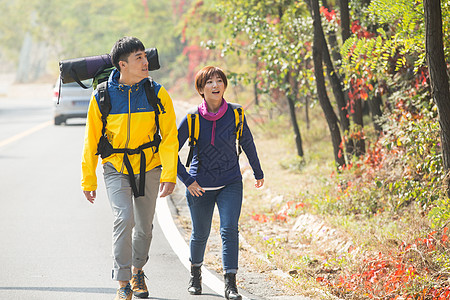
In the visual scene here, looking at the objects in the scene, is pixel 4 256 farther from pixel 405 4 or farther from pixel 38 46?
pixel 38 46

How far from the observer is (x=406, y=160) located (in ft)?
27.0

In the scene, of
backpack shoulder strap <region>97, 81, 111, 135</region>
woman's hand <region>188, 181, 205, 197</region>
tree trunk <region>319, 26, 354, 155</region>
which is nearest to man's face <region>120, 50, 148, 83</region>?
backpack shoulder strap <region>97, 81, 111, 135</region>

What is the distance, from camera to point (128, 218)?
17.6 feet

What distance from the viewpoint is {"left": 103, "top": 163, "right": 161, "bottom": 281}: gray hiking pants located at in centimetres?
534

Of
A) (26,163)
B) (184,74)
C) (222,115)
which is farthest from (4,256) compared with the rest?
(184,74)

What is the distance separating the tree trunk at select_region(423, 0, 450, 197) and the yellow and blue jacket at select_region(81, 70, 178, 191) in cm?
261

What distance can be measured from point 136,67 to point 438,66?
292cm

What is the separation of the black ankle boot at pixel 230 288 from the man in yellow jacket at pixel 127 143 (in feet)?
2.45

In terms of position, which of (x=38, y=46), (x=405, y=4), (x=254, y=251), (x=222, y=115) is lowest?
(x=254, y=251)

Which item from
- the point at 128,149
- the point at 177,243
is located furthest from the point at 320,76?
the point at 128,149

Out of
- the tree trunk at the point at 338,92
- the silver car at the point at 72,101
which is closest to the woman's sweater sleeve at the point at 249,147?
the tree trunk at the point at 338,92

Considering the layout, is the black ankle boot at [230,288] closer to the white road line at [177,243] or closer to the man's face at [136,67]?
the white road line at [177,243]

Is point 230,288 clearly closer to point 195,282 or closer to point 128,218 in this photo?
point 195,282

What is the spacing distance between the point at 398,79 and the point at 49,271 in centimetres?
497
